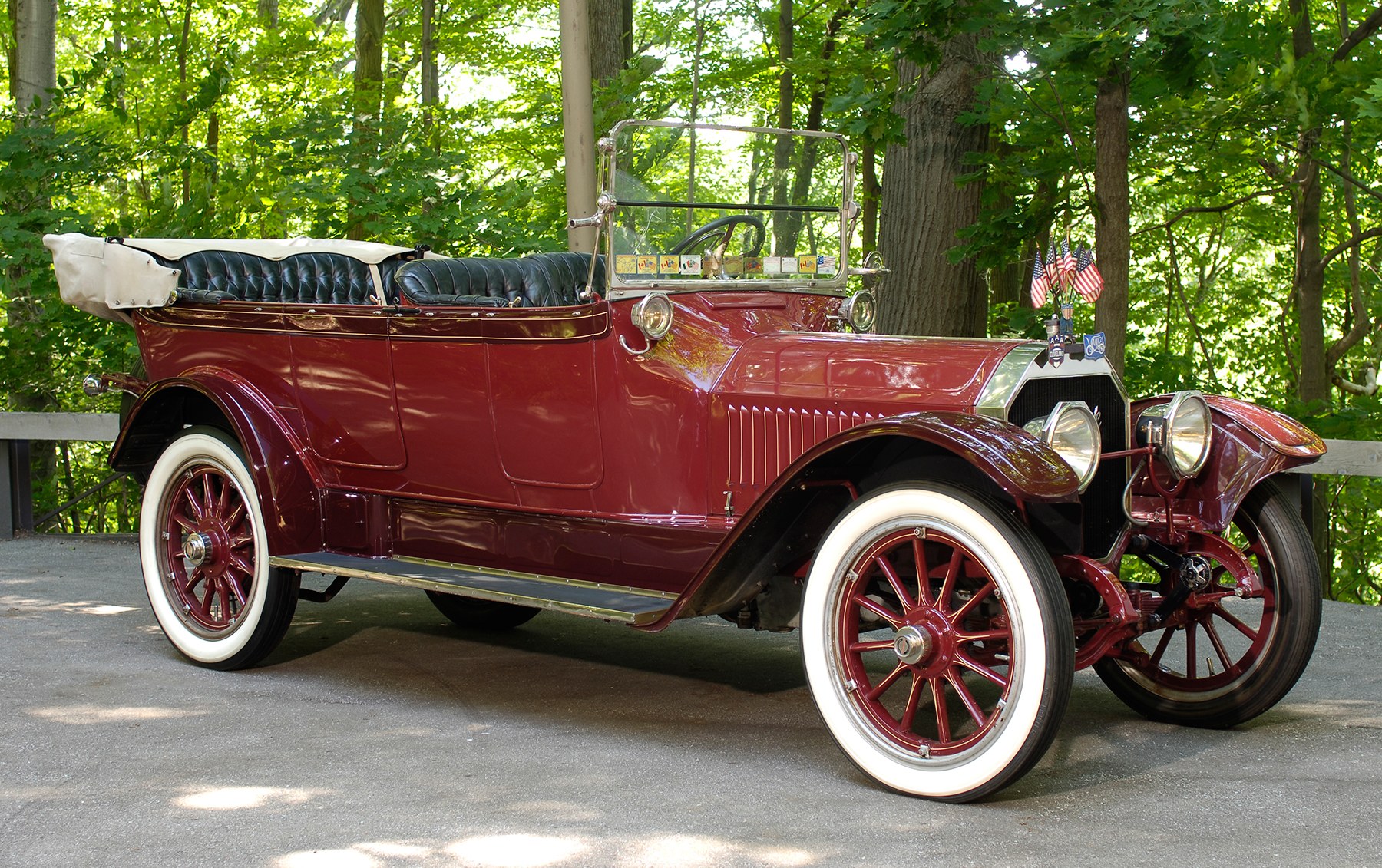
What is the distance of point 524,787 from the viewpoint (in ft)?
11.5

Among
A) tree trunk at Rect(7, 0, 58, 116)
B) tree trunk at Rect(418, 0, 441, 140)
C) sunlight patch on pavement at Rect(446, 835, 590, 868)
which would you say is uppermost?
tree trunk at Rect(418, 0, 441, 140)

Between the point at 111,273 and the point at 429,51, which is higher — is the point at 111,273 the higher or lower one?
the lower one

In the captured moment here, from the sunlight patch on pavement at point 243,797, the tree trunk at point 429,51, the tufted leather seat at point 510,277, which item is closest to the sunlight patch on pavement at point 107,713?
the sunlight patch on pavement at point 243,797

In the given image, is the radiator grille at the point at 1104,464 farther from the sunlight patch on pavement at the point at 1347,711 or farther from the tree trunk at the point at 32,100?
the tree trunk at the point at 32,100

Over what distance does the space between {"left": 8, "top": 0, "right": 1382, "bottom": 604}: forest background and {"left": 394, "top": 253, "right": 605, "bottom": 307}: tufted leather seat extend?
1048 mm

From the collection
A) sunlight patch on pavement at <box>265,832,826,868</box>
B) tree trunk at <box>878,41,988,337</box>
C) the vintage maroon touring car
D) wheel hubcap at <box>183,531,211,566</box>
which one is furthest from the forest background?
sunlight patch on pavement at <box>265,832,826,868</box>

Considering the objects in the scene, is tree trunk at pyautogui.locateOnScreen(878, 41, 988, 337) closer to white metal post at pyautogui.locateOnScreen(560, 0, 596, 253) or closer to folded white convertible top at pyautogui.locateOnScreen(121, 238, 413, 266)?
white metal post at pyautogui.locateOnScreen(560, 0, 596, 253)

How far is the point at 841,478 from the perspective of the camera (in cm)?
382

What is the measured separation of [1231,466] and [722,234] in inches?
73.1

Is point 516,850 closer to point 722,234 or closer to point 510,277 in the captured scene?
point 722,234

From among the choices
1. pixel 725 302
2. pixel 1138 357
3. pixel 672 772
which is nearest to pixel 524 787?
pixel 672 772

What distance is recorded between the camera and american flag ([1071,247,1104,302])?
3.74 metres

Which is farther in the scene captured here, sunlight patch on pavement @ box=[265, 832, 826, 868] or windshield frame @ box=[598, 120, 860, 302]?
windshield frame @ box=[598, 120, 860, 302]

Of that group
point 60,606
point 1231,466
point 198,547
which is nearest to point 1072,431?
point 1231,466
